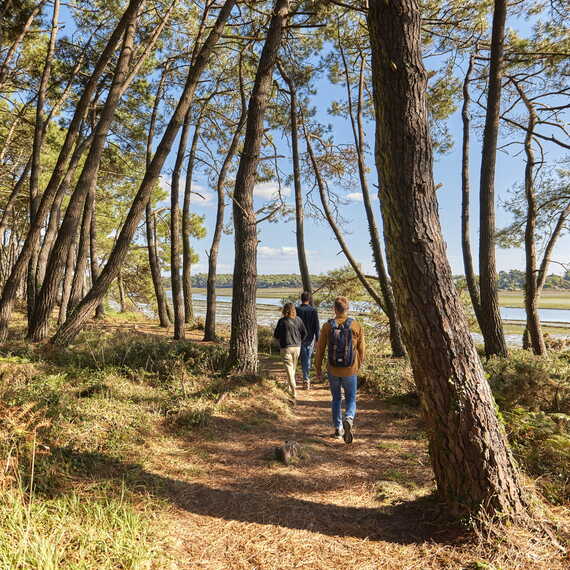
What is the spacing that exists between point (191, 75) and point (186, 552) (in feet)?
24.2

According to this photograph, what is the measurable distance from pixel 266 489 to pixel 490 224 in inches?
272

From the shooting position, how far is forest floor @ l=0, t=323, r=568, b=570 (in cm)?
222

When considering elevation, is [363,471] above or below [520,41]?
below

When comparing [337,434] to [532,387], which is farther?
[532,387]

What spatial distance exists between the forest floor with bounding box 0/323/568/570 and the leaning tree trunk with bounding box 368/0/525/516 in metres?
0.38

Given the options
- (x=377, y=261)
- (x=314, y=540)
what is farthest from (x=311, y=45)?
(x=314, y=540)

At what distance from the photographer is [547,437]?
133 inches

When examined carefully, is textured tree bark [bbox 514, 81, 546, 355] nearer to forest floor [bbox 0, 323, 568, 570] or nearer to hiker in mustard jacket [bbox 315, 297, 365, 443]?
forest floor [bbox 0, 323, 568, 570]

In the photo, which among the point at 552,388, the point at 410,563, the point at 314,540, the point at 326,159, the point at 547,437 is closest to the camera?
the point at 410,563

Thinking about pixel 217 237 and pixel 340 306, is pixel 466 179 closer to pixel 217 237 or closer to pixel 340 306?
pixel 340 306

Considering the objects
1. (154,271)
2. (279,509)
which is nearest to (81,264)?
(154,271)

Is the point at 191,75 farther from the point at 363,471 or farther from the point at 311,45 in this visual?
the point at 363,471

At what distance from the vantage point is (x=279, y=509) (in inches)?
111

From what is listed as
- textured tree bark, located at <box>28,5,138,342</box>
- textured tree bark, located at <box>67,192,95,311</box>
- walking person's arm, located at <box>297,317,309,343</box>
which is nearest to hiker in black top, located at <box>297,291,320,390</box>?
walking person's arm, located at <box>297,317,309,343</box>
